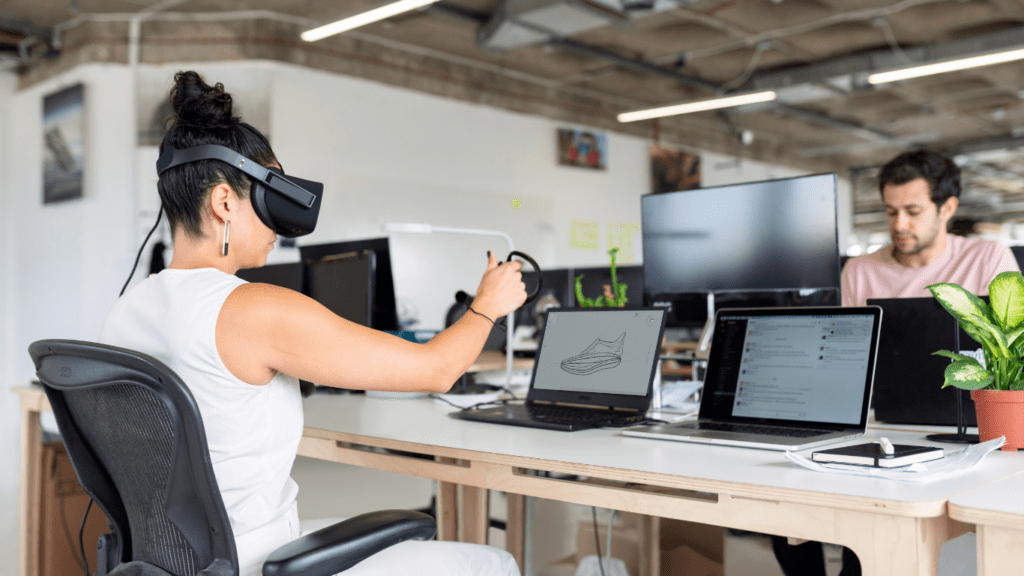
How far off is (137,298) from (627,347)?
108 cm

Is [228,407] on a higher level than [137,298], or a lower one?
lower

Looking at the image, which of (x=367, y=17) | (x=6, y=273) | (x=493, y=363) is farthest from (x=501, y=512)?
(x=6, y=273)

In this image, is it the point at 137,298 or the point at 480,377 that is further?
the point at 480,377

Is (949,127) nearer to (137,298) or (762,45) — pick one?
(762,45)

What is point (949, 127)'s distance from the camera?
9172 millimetres

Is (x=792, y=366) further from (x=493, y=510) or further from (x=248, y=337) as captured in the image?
(x=493, y=510)

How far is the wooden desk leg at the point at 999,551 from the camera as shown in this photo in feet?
3.15

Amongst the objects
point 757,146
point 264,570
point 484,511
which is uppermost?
point 757,146

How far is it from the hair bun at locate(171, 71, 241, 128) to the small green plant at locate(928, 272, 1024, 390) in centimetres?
122

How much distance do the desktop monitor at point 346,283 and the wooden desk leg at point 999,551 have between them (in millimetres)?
1776

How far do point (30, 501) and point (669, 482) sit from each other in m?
2.30

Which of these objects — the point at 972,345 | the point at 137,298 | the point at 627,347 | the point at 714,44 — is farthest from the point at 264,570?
the point at 714,44

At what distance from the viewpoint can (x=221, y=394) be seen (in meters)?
1.14

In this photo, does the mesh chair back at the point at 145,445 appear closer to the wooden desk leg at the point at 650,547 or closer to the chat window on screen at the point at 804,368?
the chat window on screen at the point at 804,368
